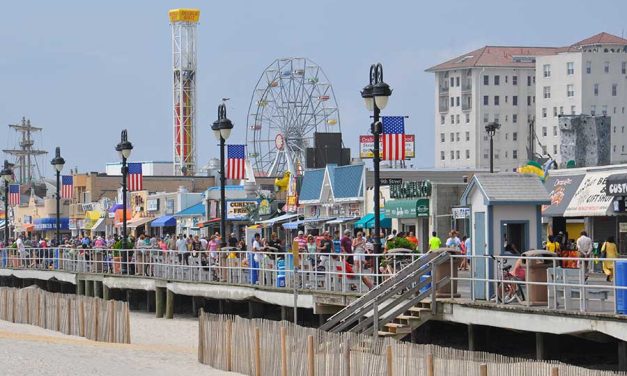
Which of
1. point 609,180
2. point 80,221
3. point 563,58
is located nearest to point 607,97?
point 563,58

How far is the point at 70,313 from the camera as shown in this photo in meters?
38.4

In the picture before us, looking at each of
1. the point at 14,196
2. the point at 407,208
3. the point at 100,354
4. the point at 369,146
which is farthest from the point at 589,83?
the point at 100,354

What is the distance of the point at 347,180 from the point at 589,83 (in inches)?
4042

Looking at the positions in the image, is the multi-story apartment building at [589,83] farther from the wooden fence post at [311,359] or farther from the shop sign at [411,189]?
the wooden fence post at [311,359]

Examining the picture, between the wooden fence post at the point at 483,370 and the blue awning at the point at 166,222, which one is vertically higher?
the blue awning at the point at 166,222

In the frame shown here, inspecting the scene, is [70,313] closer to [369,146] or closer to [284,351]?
[284,351]

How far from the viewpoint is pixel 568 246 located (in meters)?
38.2

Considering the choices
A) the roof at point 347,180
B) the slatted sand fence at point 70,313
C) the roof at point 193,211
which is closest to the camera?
the slatted sand fence at point 70,313

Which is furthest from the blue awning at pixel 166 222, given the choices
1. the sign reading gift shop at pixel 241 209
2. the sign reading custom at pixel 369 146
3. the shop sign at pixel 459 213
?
the shop sign at pixel 459 213

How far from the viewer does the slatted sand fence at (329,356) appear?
20.0 m

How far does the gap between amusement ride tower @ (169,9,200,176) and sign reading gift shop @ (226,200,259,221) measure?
70.5 m

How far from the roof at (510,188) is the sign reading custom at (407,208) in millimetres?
25250

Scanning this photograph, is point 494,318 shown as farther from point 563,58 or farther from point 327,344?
point 563,58

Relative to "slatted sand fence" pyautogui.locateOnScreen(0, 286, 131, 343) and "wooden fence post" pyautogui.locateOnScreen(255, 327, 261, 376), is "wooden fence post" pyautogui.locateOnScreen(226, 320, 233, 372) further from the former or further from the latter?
"slatted sand fence" pyautogui.locateOnScreen(0, 286, 131, 343)
